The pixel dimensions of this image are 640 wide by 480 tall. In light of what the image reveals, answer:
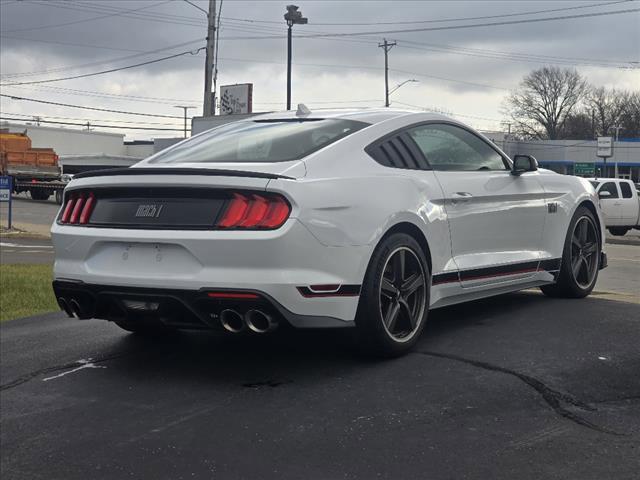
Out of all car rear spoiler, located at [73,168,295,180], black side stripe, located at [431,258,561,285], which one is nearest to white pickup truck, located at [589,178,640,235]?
black side stripe, located at [431,258,561,285]

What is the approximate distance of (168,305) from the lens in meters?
3.93

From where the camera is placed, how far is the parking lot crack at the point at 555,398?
3.38m

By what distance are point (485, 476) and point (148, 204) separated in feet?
7.34

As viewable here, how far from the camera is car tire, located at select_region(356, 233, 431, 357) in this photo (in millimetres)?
4105

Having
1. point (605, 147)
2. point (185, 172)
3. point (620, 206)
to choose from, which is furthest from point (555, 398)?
point (605, 147)

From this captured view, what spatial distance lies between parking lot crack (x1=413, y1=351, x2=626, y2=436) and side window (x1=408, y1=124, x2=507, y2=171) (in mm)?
1333

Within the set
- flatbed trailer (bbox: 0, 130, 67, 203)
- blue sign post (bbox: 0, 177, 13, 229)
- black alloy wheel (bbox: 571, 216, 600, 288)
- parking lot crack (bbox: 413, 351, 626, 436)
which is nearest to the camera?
parking lot crack (bbox: 413, 351, 626, 436)

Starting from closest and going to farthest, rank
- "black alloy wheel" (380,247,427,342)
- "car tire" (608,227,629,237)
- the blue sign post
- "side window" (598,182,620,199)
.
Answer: "black alloy wheel" (380,247,427,342) → the blue sign post → "side window" (598,182,620,199) → "car tire" (608,227,629,237)

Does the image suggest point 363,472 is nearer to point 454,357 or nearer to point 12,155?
point 454,357

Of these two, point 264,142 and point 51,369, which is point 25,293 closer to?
point 51,369

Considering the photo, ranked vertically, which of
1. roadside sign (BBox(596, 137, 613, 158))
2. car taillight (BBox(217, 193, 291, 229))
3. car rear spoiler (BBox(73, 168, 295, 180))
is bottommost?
car taillight (BBox(217, 193, 291, 229))

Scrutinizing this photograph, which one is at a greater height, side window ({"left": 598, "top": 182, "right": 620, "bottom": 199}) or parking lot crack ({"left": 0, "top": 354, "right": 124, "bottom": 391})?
side window ({"left": 598, "top": 182, "right": 620, "bottom": 199})

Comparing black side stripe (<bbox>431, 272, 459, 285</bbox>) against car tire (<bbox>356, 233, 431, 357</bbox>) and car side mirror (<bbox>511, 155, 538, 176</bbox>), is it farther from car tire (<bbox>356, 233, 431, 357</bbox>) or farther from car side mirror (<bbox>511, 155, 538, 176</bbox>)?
car side mirror (<bbox>511, 155, 538, 176</bbox>)

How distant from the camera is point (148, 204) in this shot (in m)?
4.08
